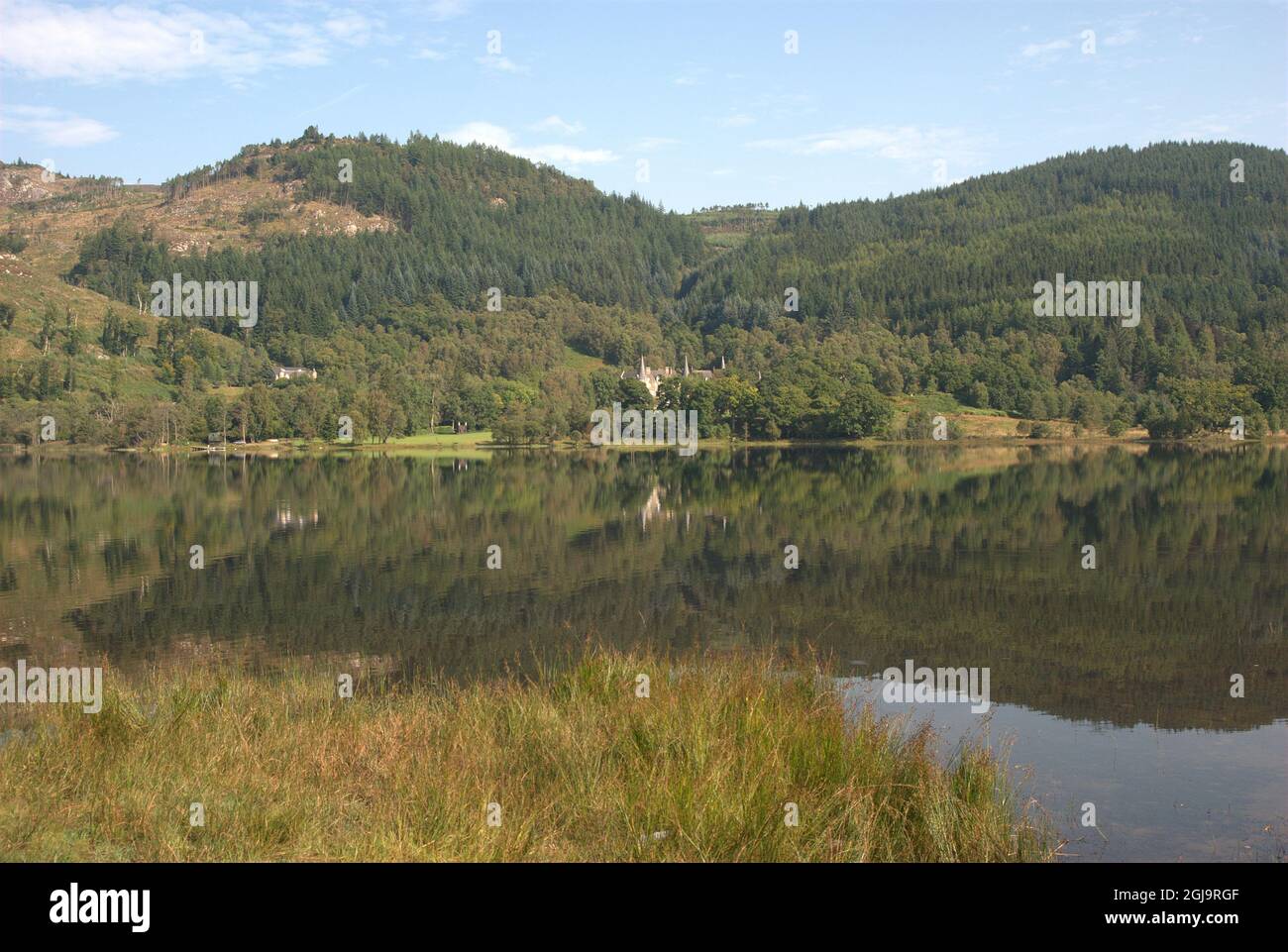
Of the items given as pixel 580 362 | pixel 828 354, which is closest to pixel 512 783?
pixel 828 354

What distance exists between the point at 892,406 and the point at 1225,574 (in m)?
104

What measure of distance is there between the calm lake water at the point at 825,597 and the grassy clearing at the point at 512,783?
82.7 inches

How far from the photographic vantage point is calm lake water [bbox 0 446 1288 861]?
1339cm

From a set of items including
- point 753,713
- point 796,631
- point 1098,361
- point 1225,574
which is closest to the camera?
point 753,713

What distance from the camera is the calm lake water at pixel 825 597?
43.9ft

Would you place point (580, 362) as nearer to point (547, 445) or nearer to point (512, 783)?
point (547, 445)

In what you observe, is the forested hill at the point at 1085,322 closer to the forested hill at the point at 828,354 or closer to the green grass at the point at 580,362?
the forested hill at the point at 828,354

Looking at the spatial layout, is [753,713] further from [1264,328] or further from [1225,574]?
[1264,328]

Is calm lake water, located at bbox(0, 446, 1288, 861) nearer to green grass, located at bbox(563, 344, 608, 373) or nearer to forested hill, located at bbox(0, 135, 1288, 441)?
forested hill, located at bbox(0, 135, 1288, 441)

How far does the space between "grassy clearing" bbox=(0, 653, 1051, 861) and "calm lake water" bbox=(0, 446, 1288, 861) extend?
210 centimetres

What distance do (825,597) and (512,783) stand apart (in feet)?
52.0

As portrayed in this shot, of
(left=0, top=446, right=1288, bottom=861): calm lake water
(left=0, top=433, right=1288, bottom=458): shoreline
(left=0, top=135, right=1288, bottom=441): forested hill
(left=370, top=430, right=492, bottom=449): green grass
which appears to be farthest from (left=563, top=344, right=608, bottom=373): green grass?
(left=0, top=446, right=1288, bottom=861): calm lake water

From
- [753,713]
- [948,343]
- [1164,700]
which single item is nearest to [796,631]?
[1164,700]
